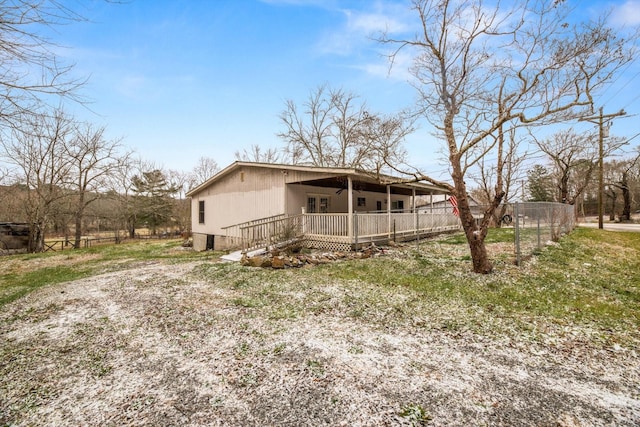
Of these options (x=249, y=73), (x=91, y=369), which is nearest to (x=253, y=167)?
(x=249, y=73)

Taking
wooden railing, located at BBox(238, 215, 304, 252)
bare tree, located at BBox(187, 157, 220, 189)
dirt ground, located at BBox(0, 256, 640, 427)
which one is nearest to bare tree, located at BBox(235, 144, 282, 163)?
bare tree, located at BBox(187, 157, 220, 189)

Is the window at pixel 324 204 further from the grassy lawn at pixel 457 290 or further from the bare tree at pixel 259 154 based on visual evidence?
the bare tree at pixel 259 154

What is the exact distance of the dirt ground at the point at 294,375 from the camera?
7.98 ft

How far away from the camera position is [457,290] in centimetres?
583

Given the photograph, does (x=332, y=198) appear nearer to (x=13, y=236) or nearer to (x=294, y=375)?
(x=294, y=375)

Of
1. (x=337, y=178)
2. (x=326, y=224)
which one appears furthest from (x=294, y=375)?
(x=337, y=178)

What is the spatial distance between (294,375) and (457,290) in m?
4.14

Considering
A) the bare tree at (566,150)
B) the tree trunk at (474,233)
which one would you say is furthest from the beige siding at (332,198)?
the bare tree at (566,150)

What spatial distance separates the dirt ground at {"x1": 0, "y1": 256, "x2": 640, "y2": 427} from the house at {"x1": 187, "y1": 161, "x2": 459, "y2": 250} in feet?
17.8

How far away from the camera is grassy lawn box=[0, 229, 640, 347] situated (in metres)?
4.30

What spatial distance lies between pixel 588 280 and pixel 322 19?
10.2m

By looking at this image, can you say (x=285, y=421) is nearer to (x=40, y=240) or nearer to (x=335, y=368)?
(x=335, y=368)

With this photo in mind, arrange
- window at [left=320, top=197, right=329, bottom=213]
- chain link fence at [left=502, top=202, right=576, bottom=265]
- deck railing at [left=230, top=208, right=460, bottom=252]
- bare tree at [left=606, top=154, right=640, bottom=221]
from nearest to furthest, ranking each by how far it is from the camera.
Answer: chain link fence at [left=502, top=202, right=576, bottom=265] → deck railing at [left=230, top=208, right=460, bottom=252] → window at [left=320, top=197, right=329, bottom=213] → bare tree at [left=606, top=154, right=640, bottom=221]

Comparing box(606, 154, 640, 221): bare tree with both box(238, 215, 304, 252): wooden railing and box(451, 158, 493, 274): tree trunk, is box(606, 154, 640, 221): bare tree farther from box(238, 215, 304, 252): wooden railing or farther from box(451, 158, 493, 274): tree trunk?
box(238, 215, 304, 252): wooden railing
